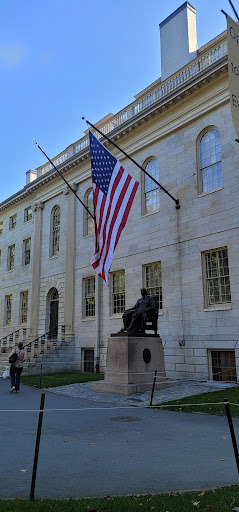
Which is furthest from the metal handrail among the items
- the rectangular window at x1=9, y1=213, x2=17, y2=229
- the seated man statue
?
the seated man statue

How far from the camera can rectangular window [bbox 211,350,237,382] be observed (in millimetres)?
15828

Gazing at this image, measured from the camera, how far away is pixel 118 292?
863 inches

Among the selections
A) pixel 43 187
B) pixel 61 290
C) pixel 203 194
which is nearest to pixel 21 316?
pixel 61 290

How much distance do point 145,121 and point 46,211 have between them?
449 inches

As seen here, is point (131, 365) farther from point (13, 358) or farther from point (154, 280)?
point (154, 280)

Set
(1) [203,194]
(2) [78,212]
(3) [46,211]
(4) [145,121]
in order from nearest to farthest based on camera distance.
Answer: (1) [203,194], (4) [145,121], (2) [78,212], (3) [46,211]

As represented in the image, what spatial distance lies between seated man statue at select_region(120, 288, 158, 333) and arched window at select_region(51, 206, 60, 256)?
1387 centimetres

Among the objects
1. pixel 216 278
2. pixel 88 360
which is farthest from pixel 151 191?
pixel 88 360

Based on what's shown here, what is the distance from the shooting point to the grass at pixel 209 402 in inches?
402

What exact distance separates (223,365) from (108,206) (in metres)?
7.83

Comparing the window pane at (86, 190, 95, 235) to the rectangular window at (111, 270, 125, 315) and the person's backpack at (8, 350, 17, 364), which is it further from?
the person's backpack at (8, 350, 17, 364)

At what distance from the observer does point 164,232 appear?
19.4 m

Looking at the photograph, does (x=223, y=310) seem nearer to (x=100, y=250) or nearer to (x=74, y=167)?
(x=100, y=250)

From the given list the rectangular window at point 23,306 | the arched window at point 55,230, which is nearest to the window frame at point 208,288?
the arched window at point 55,230
